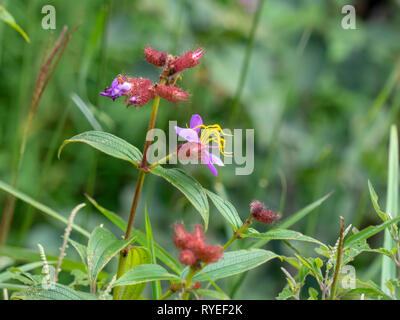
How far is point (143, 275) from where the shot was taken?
51cm

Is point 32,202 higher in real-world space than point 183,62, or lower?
lower

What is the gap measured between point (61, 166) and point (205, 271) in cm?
124

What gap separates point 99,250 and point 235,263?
0.15 meters

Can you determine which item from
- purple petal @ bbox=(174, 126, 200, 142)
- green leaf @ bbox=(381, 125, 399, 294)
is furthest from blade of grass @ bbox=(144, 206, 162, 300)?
green leaf @ bbox=(381, 125, 399, 294)

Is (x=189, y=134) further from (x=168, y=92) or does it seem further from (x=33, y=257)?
(x=33, y=257)

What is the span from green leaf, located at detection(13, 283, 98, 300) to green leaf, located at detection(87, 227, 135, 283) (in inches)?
1.0

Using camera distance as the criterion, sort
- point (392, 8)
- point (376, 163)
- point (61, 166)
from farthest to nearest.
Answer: point (392, 8)
point (61, 166)
point (376, 163)

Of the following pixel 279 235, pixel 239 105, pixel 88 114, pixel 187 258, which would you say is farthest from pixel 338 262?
pixel 239 105

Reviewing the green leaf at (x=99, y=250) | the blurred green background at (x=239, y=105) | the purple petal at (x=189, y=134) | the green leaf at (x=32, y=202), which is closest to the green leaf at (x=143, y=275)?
the green leaf at (x=99, y=250)

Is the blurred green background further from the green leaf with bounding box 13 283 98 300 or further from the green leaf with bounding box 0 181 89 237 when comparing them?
the green leaf with bounding box 13 283 98 300

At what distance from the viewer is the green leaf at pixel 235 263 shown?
1.85ft

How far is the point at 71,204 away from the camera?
1.61m
